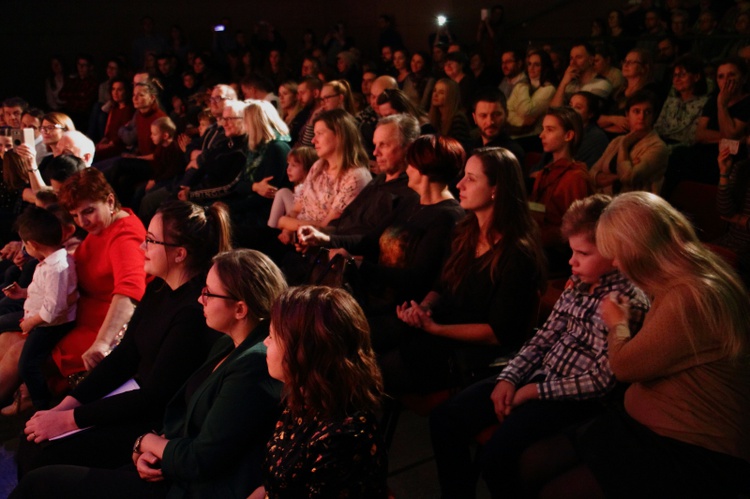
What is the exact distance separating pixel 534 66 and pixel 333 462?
484 centimetres

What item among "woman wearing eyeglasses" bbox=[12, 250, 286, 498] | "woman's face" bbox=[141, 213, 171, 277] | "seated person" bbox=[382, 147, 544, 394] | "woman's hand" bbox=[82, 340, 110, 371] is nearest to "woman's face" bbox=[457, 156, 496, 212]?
"seated person" bbox=[382, 147, 544, 394]

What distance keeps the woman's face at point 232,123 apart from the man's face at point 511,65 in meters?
2.55

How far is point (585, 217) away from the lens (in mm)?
2113

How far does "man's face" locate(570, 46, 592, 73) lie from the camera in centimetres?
541

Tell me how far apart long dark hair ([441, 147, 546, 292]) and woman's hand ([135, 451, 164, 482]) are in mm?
1157

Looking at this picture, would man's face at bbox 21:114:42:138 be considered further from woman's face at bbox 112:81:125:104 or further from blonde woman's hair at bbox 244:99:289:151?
blonde woman's hair at bbox 244:99:289:151

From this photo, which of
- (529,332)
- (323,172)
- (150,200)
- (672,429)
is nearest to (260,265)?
(529,332)

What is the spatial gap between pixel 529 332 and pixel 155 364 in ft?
4.02


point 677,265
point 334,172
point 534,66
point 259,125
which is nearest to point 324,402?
point 677,265

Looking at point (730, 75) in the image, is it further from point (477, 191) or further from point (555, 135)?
point (477, 191)

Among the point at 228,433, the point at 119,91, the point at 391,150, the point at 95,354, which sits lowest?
the point at 95,354

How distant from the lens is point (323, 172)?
3.83 meters

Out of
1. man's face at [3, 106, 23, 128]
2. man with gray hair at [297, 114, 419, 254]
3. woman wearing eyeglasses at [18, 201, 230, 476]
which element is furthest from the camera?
man's face at [3, 106, 23, 128]

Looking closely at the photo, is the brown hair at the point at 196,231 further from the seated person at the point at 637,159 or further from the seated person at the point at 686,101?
the seated person at the point at 686,101
